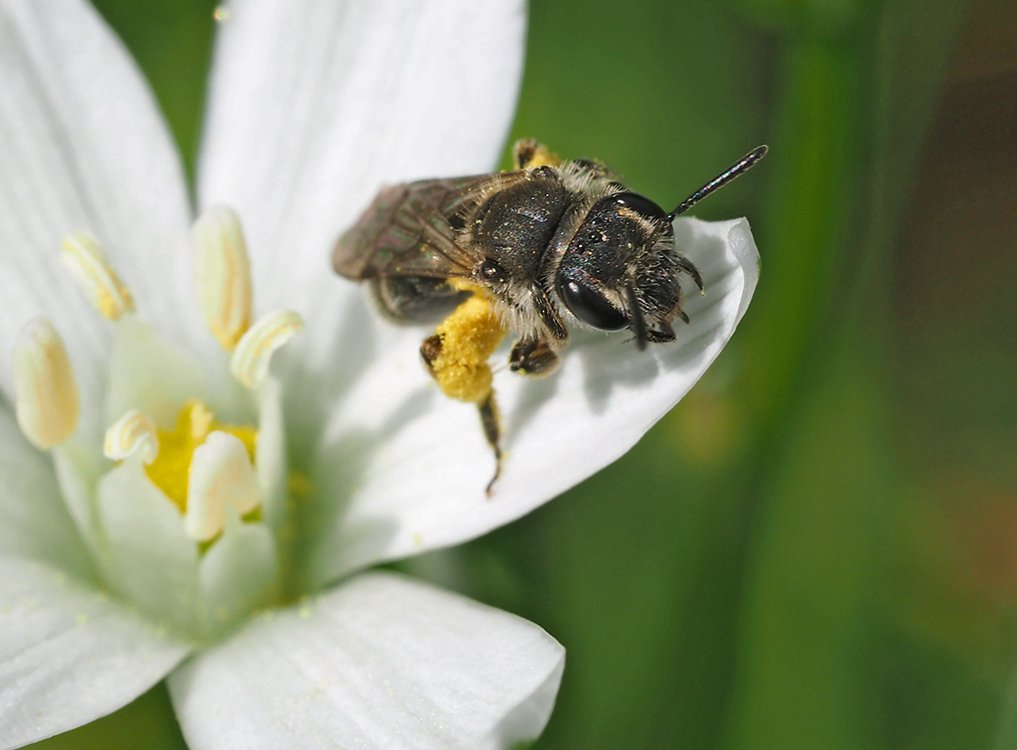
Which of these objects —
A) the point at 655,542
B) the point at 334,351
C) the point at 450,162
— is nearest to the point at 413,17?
the point at 450,162

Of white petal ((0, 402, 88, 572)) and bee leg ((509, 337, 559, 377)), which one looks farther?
white petal ((0, 402, 88, 572))

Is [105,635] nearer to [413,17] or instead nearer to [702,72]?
[413,17]

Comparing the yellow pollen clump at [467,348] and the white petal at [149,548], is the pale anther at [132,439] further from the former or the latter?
the yellow pollen clump at [467,348]

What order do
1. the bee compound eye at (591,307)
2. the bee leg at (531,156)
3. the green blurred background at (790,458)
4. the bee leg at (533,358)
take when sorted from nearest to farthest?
the bee compound eye at (591,307) < the bee leg at (533,358) < the bee leg at (531,156) < the green blurred background at (790,458)

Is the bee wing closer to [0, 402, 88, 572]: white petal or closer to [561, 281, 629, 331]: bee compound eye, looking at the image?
[561, 281, 629, 331]: bee compound eye

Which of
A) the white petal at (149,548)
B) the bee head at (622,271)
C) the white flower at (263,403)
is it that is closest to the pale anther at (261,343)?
the white flower at (263,403)

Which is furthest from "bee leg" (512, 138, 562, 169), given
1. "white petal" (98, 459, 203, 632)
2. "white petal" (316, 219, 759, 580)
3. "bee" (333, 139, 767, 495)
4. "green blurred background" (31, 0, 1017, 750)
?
"white petal" (98, 459, 203, 632)

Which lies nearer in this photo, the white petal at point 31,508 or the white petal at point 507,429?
the white petal at point 507,429
